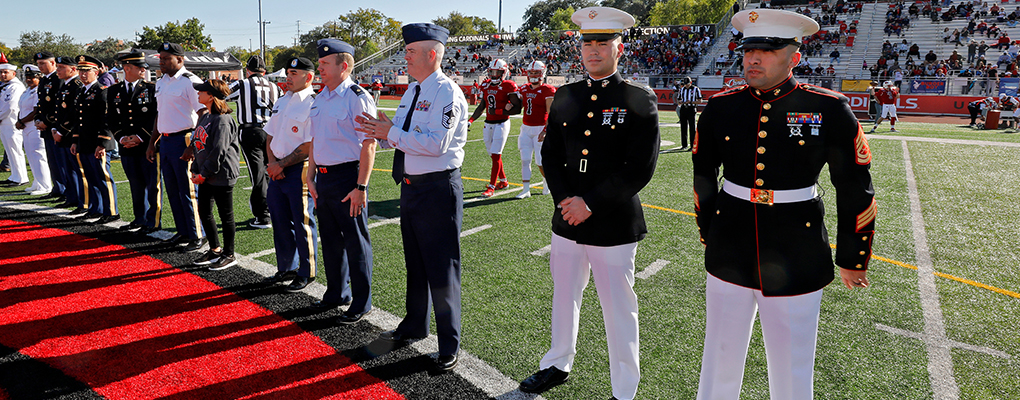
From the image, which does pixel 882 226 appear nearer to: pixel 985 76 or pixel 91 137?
pixel 91 137

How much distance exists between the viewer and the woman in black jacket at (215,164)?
17.3 feet

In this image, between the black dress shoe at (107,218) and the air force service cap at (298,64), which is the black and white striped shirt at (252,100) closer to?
the air force service cap at (298,64)

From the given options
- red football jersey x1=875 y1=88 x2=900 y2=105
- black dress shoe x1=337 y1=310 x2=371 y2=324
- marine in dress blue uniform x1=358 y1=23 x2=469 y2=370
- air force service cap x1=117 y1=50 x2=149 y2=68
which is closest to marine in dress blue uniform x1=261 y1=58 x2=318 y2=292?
black dress shoe x1=337 y1=310 x2=371 y2=324

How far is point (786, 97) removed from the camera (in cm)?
232

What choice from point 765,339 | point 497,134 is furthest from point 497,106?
point 765,339

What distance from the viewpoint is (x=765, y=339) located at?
2.46 meters

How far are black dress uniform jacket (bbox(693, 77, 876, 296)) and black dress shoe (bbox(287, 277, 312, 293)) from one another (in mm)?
3733

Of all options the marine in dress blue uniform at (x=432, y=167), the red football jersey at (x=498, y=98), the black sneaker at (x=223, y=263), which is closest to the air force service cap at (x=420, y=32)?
the marine in dress blue uniform at (x=432, y=167)

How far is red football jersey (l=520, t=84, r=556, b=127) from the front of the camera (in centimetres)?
854

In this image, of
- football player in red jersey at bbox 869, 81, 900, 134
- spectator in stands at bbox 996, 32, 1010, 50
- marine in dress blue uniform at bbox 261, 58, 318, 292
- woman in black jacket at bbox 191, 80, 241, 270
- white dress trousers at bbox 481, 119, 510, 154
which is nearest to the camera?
marine in dress blue uniform at bbox 261, 58, 318, 292

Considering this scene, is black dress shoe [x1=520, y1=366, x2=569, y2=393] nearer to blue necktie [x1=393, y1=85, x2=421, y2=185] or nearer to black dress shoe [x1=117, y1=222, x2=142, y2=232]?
blue necktie [x1=393, y1=85, x2=421, y2=185]

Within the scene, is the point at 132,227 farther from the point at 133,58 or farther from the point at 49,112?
the point at 49,112

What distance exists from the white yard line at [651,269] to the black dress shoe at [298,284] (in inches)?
117

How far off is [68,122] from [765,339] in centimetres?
893
